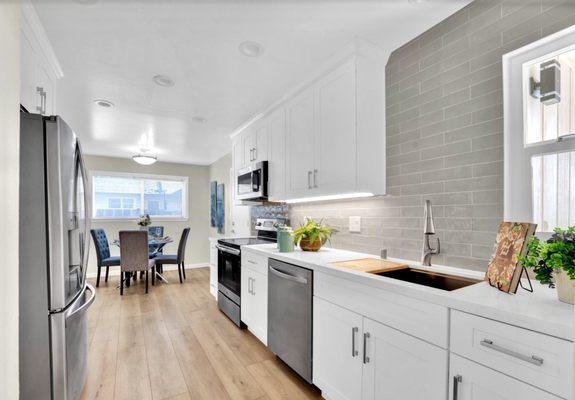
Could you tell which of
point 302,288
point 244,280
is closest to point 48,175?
point 302,288

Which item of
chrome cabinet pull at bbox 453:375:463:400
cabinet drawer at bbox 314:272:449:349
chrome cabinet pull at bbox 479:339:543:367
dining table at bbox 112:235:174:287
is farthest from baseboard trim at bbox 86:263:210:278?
chrome cabinet pull at bbox 479:339:543:367

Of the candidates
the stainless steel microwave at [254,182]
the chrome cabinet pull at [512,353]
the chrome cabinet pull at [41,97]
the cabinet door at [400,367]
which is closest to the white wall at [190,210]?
the stainless steel microwave at [254,182]

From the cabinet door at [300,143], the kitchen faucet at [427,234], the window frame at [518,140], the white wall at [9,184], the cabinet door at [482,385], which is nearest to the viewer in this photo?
the white wall at [9,184]

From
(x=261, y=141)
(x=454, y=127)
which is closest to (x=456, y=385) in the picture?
(x=454, y=127)

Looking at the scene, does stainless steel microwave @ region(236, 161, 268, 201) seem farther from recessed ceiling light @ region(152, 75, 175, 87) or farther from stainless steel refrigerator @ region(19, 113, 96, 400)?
stainless steel refrigerator @ region(19, 113, 96, 400)

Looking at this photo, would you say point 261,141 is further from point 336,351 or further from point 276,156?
point 336,351

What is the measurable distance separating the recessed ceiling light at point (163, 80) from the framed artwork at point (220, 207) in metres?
3.31

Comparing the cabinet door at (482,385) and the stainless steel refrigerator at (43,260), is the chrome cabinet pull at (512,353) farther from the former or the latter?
the stainless steel refrigerator at (43,260)

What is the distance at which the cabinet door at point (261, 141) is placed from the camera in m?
3.19

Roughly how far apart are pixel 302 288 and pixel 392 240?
2.46ft

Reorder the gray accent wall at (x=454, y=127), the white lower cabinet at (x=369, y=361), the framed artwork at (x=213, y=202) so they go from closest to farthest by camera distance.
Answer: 1. the white lower cabinet at (x=369, y=361)
2. the gray accent wall at (x=454, y=127)
3. the framed artwork at (x=213, y=202)

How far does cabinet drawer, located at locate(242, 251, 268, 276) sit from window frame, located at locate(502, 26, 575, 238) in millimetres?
1742

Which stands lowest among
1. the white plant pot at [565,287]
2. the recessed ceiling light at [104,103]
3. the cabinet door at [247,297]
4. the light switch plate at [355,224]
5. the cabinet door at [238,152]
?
the cabinet door at [247,297]

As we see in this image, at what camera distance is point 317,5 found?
158cm
